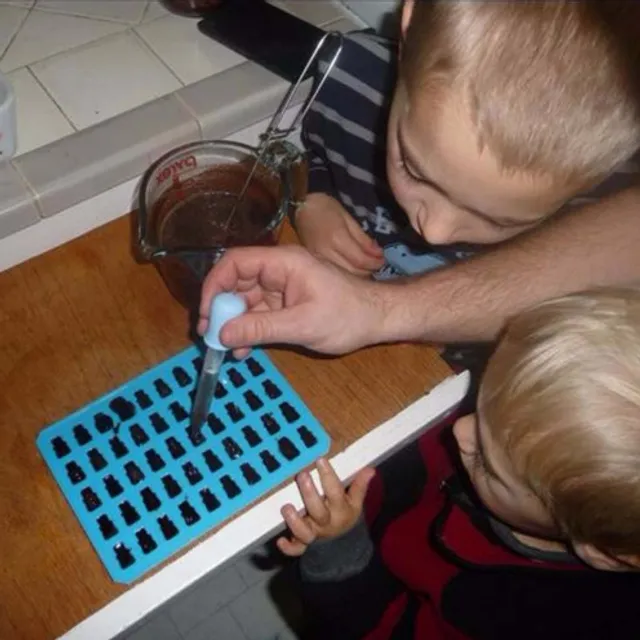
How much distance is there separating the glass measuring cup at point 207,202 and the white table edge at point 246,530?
0.19 metres

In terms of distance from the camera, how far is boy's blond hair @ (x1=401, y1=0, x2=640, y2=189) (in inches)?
19.0

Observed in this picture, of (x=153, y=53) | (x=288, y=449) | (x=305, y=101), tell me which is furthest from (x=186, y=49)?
(x=288, y=449)

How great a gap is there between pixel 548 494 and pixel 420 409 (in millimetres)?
164

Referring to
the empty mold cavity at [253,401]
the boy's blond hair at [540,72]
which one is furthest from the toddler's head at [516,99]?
the empty mold cavity at [253,401]

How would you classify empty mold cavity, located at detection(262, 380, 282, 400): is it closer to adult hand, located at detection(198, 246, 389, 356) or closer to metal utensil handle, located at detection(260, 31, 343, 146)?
adult hand, located at detection(198, 246, 389, 356)

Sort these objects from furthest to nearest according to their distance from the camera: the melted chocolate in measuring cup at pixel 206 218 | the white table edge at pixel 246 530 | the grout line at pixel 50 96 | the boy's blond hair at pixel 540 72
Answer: the grout line at pixel 50 96
the melted chocolate in measuring cup at pixel 206 218
the white table edge at pixel 246 530
the boy's blond hair at pixel 540 72

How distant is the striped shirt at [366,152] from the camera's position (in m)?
0.81

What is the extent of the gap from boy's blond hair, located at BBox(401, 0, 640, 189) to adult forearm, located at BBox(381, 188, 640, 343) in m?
0.20

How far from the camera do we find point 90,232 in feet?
2.57

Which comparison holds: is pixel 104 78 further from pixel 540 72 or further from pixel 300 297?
pixel 540 72

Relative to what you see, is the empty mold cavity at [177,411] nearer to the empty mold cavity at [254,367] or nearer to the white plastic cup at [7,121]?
the empty mold cavity at [254,367]

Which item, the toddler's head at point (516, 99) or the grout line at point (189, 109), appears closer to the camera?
the toddler's head at point (516, 99)

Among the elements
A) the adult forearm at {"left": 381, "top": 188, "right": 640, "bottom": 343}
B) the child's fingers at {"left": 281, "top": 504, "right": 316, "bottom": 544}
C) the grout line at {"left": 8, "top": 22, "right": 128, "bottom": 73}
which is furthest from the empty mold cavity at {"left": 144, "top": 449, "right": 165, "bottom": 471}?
the grout line at {"left": 8, "top": 22, "right": 128, "bottom": 73}

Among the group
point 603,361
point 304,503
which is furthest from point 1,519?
point 603,361
